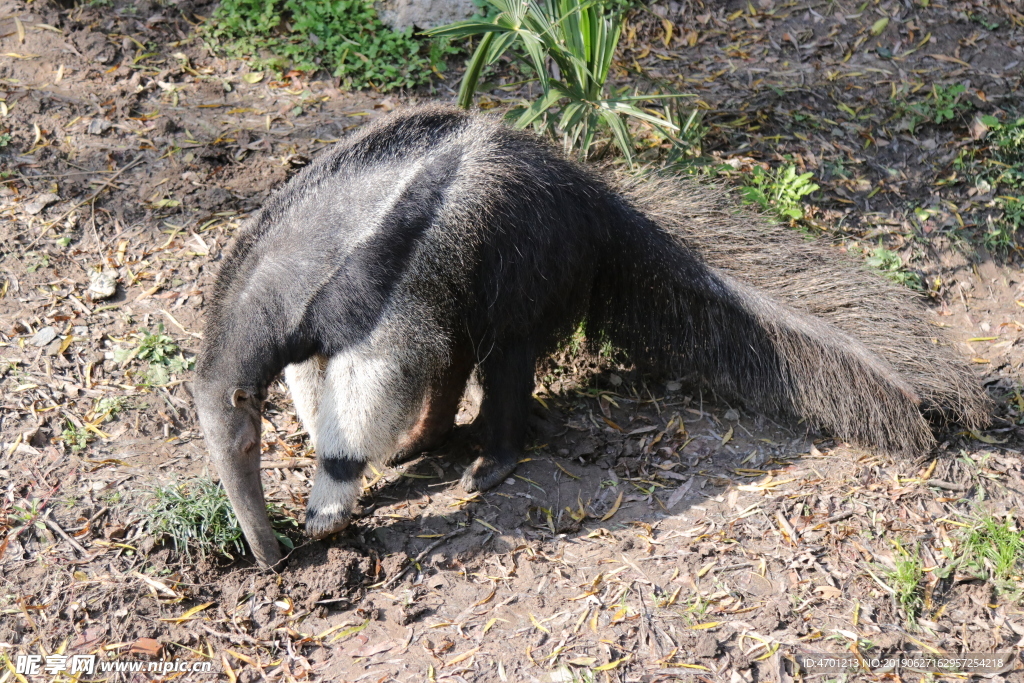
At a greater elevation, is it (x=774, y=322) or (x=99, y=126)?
(x=99, y=126)

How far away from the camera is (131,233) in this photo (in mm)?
6129

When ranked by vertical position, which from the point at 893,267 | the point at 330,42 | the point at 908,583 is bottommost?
the point at 908,583

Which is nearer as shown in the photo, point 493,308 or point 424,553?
point 424,553

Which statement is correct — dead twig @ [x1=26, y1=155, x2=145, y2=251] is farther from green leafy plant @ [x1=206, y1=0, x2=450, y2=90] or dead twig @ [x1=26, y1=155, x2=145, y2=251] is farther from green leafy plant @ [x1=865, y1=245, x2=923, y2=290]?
green leafy plant @ [x1=865, y1=245, x2=923, y2=290]

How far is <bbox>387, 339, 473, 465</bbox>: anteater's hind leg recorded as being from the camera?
4918 millimetres

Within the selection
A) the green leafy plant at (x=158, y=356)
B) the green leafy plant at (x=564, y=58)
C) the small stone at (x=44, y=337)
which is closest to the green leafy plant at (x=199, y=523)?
the green leafy plant at (x=158, y=356)

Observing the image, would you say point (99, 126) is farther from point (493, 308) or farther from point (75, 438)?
point (493, 308)

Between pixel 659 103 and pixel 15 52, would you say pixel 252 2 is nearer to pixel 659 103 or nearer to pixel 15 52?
pixel 15 52

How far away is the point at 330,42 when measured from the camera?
7301 millimetres

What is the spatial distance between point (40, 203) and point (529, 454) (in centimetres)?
421

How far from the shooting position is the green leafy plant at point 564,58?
17.6 feet

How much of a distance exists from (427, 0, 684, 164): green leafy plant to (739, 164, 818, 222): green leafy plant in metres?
0.78

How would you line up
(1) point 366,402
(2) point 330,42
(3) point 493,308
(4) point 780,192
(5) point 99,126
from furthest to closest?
(2) point 330,42
(5) point 99,126
(4) point 780,192
(3) point 493,308
(1) point 366,402

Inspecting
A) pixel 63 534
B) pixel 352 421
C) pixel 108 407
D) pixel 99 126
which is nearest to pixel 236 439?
pixel 352 421
